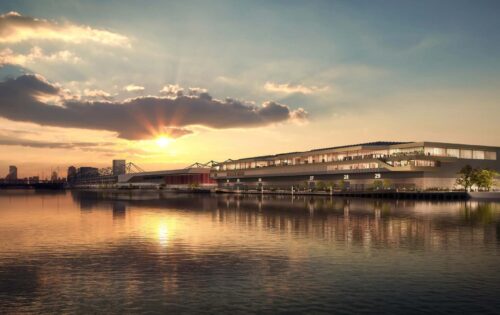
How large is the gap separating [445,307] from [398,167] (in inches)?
6428

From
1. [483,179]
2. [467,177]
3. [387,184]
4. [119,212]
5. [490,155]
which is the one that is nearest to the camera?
[119,212]

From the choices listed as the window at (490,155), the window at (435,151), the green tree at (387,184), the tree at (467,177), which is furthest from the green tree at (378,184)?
the window at (490,155)

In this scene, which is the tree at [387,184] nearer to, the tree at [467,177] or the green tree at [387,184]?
the green tree at [387,184]

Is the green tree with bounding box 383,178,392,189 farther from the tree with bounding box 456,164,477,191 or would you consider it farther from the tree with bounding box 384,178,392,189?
the tree with bounding box 456,164,477,191

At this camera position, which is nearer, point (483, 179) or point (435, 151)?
point (483, 179)

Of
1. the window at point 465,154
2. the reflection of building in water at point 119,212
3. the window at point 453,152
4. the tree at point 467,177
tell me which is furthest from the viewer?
the window at point 465,154

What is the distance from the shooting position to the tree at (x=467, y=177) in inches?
6408

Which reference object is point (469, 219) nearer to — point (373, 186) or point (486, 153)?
point (373, 186)

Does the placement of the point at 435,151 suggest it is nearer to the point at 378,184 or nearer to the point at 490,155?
the point at 378,184

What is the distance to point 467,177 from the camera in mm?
164875

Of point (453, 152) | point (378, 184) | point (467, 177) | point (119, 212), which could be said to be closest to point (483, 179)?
point (467, 177)

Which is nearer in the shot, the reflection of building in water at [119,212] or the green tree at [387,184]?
the reflection of building in water at [119,212]

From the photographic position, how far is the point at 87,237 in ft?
185

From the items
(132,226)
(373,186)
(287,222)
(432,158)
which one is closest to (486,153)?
(432,158)
